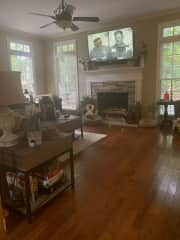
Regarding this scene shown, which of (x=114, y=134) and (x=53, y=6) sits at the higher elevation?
(x=53, y=6)

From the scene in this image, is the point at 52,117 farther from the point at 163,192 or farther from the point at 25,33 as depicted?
the point at 25,33

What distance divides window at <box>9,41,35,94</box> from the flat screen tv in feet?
7.24

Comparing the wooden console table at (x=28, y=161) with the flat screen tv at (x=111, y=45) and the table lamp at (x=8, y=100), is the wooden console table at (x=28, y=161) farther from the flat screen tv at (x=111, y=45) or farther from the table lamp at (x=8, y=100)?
the flat screen tv at (x=111, y=45)

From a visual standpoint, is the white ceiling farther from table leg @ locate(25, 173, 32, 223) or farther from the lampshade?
table leg @ locate(25, 173, 32, 223)

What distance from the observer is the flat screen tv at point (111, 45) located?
5.11 m

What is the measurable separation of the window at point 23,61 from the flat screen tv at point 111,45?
2206mm

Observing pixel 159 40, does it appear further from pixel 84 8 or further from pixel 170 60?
pixel 84 8

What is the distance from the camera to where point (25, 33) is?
607 centimetres

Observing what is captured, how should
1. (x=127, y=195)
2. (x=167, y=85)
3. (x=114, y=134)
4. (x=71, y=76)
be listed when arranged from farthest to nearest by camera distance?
(x=71, y=76) < (x=167, y=85) < (x=114, y=134) < (x=127, y=195)

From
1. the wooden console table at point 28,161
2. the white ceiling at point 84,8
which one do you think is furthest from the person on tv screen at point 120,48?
the wooden console table at point 28,161

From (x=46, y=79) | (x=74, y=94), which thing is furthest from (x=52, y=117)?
(x=46, y=79)

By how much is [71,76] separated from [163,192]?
207 inches

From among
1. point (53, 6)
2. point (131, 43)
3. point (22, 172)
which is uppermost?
point (53, 6)

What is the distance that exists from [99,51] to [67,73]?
5.15 feet
